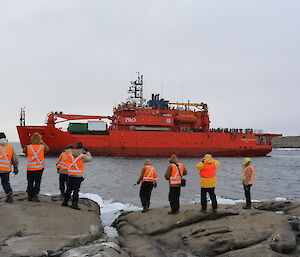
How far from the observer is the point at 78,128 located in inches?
1394

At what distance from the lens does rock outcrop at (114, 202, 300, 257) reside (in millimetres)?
5012

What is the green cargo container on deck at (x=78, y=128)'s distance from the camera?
3516 cm

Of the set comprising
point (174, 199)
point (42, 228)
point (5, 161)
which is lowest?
point (42, 228)

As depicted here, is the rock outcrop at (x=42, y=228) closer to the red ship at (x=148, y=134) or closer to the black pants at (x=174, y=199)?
the black pants at (x=174, y=199)

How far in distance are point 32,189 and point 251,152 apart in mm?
39747

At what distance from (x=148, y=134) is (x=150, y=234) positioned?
2979cm

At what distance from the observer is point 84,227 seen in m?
5.51

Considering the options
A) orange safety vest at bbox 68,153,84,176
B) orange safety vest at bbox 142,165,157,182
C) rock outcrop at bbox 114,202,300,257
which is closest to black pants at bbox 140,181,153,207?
orange safety vest at bbox 142,165,157,182

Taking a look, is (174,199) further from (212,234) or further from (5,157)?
(5,157)

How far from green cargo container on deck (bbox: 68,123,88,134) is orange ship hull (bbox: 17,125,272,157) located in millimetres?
1454

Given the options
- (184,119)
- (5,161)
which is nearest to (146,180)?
(5,161)

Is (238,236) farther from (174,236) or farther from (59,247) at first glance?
(59,247)

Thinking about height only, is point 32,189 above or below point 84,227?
above

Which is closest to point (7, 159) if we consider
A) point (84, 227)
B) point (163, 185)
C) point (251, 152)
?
point (84, 227)
